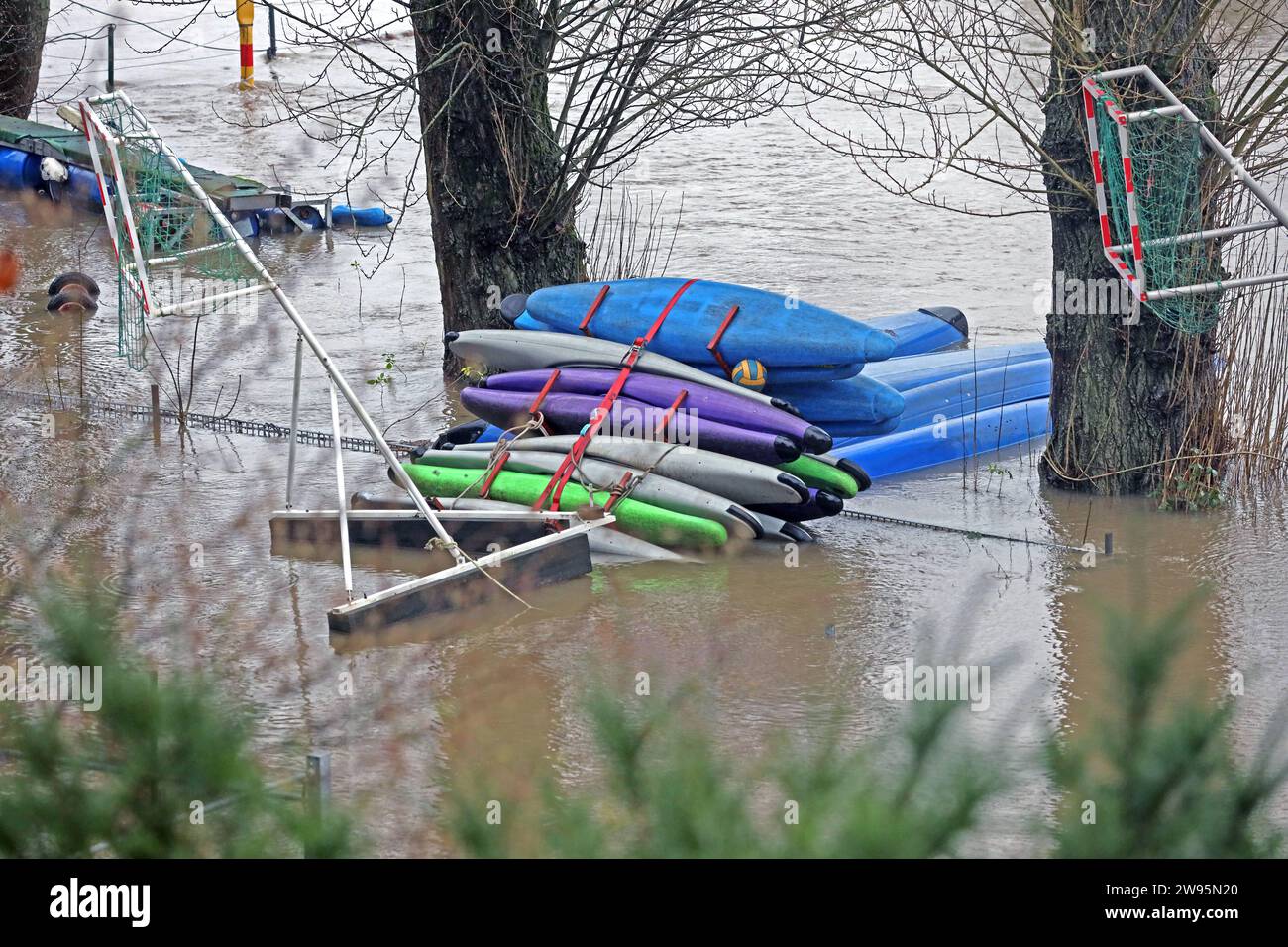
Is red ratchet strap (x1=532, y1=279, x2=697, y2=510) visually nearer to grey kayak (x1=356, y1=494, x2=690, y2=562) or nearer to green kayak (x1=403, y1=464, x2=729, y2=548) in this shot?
green kayak (x1=403, y1=464, x2=729, y2=548)

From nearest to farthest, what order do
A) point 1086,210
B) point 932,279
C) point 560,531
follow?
point 560,531 < point 1086,210 < point 932,279

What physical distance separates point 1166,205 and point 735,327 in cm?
237

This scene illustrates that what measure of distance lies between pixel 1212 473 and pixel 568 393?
363cm

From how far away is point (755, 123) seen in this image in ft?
75.8

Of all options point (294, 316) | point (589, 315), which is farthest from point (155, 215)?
point (589, 315)

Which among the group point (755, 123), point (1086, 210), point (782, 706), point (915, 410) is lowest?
point (782, 706)

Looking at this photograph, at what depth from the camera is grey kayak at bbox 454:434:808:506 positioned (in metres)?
7.76

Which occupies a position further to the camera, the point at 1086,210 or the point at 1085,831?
the point at 1086,210

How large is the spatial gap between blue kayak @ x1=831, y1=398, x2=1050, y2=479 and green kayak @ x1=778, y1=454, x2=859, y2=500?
1.05m

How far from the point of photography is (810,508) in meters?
7.85

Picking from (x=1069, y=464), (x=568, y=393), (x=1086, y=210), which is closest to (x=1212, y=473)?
(x=1069, y=464)

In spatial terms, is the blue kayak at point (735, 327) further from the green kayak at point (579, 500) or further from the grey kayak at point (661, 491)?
the green kayak at point (579, 500)
